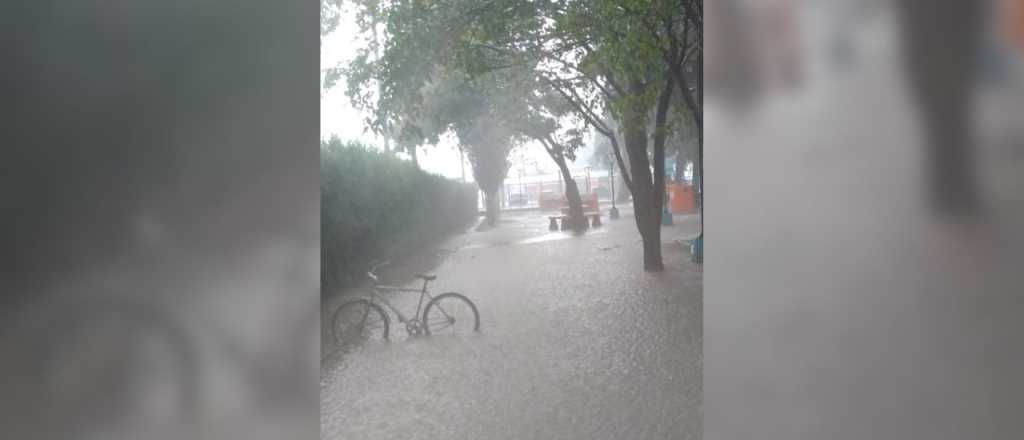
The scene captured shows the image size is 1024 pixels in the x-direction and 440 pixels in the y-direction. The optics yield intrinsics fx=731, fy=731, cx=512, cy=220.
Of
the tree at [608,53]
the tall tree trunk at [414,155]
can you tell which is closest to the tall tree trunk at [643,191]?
the tree at [608,53]

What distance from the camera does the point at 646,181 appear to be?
11.9ft

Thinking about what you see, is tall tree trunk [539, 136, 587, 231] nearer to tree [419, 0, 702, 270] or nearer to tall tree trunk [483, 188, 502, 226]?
tree [419, 0, 702, 270]

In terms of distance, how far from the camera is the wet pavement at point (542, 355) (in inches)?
132

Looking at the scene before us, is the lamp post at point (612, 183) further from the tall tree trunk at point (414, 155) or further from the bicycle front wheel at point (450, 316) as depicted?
the tall tree trunk at point (414, 155)

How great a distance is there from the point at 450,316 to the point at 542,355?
0.48 m

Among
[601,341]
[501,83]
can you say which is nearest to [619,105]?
[501,83]

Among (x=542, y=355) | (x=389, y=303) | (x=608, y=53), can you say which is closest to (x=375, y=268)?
(x=389, y=303)

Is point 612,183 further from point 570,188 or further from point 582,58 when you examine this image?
point 582,58

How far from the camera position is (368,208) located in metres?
3.52

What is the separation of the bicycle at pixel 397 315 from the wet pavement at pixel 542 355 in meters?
0.04

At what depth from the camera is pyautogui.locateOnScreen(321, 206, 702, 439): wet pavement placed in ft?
11.0
